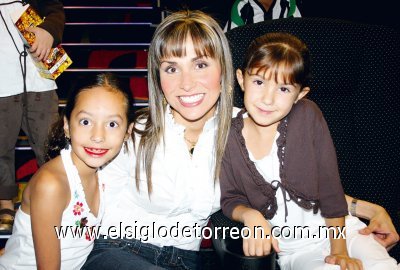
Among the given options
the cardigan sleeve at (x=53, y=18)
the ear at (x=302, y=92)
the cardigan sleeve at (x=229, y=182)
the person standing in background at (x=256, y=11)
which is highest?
the person standing in background at (x=256, y=11)

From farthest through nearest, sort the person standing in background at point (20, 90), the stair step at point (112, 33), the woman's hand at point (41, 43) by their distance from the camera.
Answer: the stair step at point (112, 33)
the person standing in background at point (20, 90)
the woman's hand at point (41, 43)

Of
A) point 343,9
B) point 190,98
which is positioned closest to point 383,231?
point 190,98

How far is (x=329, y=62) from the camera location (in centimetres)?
164

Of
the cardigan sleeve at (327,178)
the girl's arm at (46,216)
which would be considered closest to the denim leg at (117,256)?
the girl's arm at (46,216)

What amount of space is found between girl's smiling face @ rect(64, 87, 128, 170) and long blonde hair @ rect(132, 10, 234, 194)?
0.43 feet

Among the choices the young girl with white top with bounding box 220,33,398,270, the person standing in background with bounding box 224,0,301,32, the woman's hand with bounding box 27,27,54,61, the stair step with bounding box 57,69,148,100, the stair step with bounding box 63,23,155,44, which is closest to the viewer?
the young girl with white top with bounding box 220,33,398,270

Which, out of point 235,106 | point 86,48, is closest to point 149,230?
point 235,106

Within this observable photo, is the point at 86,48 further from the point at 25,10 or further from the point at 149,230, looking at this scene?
Result: the point at 149,230

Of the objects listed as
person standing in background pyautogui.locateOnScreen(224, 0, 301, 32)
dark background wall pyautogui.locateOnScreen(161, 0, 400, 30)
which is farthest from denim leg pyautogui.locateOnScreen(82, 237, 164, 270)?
dark background wall pyautogui.locateOnScreen(161, 0, 400, 30)

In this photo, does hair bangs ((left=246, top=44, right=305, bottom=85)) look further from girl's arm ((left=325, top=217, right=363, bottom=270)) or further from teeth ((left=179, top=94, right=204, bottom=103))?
girl's arm ((left=325, top=217, right=363, bottom=270))

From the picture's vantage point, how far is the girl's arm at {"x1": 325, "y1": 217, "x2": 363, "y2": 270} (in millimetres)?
1354

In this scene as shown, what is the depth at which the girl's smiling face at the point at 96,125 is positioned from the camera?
1437mm

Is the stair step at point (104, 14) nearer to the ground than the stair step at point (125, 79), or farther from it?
farther from it

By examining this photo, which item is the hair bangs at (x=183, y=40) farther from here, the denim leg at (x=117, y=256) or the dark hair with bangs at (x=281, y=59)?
the denim leg at (x=117, y=256)
